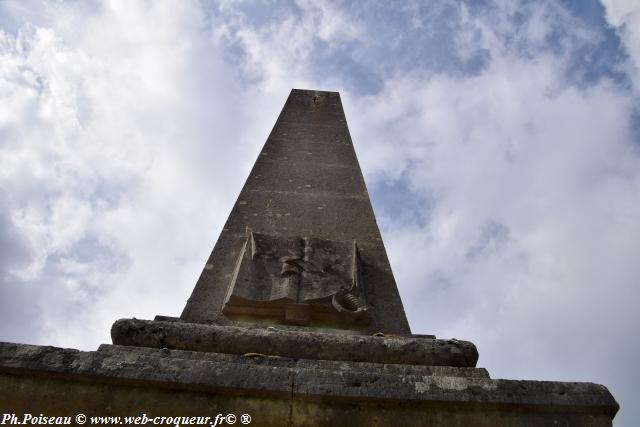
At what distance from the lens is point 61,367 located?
2.12 m

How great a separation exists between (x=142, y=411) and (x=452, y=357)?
55.6 inches

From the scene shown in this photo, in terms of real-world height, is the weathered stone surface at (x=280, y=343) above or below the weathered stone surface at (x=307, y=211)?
below

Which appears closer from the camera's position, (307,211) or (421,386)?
(421,386)

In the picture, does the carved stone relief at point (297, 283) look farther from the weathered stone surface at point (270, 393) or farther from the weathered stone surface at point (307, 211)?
the weathered stone surface at point (270, 393)

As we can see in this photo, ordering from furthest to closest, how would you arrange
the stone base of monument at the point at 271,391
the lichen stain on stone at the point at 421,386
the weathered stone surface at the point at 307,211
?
the weathered stone surface at the point at 307,211 → the lichen stain on stone at the point at 421,386 → the stone base of monument at the point at 271,391

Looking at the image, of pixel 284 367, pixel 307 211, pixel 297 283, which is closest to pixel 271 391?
pixel 284 367

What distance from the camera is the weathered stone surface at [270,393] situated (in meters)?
2.08

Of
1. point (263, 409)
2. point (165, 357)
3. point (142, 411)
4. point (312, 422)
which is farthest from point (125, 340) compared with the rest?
point (312, 422)

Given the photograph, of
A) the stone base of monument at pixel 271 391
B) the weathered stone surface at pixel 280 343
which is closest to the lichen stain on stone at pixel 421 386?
the stone base of monument at pixel 271 391

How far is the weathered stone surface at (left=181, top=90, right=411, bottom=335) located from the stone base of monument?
785 mm

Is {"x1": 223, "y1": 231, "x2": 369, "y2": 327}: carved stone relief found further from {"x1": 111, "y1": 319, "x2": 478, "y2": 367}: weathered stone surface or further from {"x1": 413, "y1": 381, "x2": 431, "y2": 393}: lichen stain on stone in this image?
{"x1": 413, "y1": 381, "x2": 431, "y2": 393}: lichen stain on stone

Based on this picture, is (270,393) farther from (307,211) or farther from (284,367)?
(307,211)

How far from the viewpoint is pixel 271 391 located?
6.95 ft

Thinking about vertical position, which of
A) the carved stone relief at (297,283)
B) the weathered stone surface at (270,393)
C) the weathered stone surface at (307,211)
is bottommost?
the weathered stone surface at (270,393)
